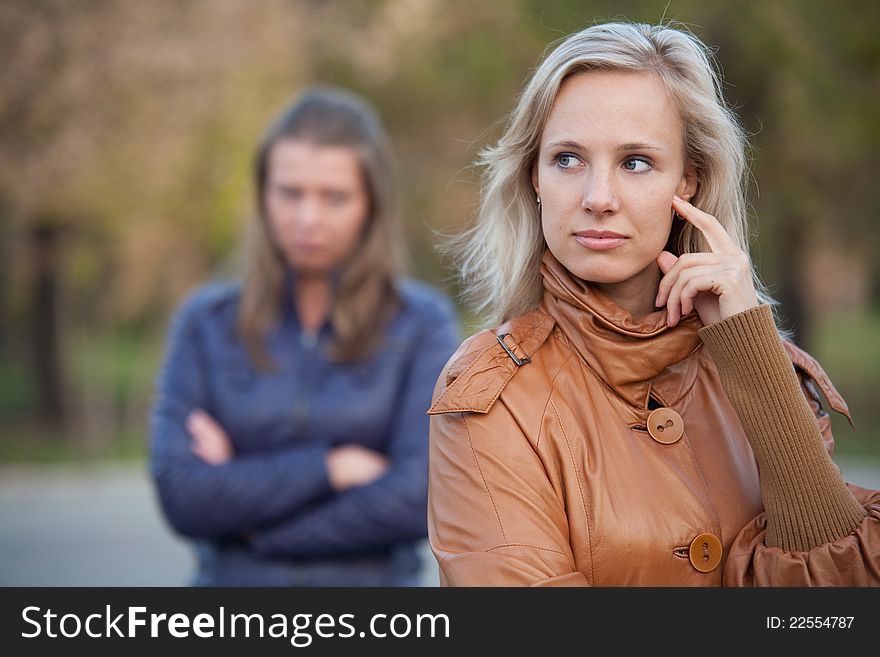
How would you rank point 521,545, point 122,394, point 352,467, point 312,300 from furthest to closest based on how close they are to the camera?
point 122,394, point 312,300, point 352,467, point 521,545

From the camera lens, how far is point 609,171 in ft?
7.70

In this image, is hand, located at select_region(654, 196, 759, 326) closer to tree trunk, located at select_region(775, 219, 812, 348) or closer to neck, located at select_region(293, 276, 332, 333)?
neck, located at select_region(293, 276, 332, 333)

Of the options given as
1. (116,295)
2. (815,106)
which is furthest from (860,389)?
(116,295)

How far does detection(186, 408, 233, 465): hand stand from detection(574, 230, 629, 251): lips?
192 cm

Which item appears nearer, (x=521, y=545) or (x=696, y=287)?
(x=521, y=545)

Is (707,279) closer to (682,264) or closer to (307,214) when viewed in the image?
(682,264)

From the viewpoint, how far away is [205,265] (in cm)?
1898

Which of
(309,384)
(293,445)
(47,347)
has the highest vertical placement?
(47,347)

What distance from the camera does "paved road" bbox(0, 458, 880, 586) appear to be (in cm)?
952

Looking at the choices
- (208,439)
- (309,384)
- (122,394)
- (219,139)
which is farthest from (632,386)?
(122,394)

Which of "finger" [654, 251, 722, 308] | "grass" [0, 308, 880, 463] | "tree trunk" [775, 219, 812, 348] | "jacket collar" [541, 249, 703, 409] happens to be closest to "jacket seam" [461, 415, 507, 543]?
"jacket collar" [541, 249, 703, 409]

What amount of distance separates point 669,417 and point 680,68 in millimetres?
733

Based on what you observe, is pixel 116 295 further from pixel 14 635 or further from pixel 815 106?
pixel 14 635

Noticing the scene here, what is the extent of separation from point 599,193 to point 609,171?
60 mm
